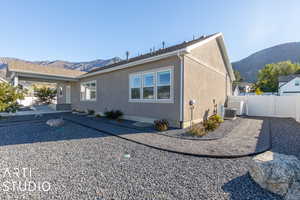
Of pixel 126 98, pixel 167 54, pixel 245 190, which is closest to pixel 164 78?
pixel 167 54

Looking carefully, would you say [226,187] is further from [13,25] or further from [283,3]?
[13,25]

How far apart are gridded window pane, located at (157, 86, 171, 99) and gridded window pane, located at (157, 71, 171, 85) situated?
0.77 ft

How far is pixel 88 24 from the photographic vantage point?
10.8m

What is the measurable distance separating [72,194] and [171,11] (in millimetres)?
10516

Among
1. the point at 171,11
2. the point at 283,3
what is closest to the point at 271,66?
the point at 283,3

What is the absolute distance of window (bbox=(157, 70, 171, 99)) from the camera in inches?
245

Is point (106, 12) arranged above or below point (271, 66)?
below

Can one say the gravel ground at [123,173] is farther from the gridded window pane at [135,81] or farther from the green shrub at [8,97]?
the green shrub at [8,97]

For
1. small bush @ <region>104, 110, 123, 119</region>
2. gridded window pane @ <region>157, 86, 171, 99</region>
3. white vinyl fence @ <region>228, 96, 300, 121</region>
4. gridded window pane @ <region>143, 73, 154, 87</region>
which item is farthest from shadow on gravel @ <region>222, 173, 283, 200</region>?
white vinyl fence @ <region>228, 96, 300, 121</region>

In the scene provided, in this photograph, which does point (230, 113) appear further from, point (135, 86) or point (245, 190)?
point (245, 190)

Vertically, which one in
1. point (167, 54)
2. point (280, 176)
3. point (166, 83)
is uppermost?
point (167, 54)

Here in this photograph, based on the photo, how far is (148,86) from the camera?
6914 mm

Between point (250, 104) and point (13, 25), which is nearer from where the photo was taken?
point (13, 25)

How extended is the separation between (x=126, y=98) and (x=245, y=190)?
21.9ft
